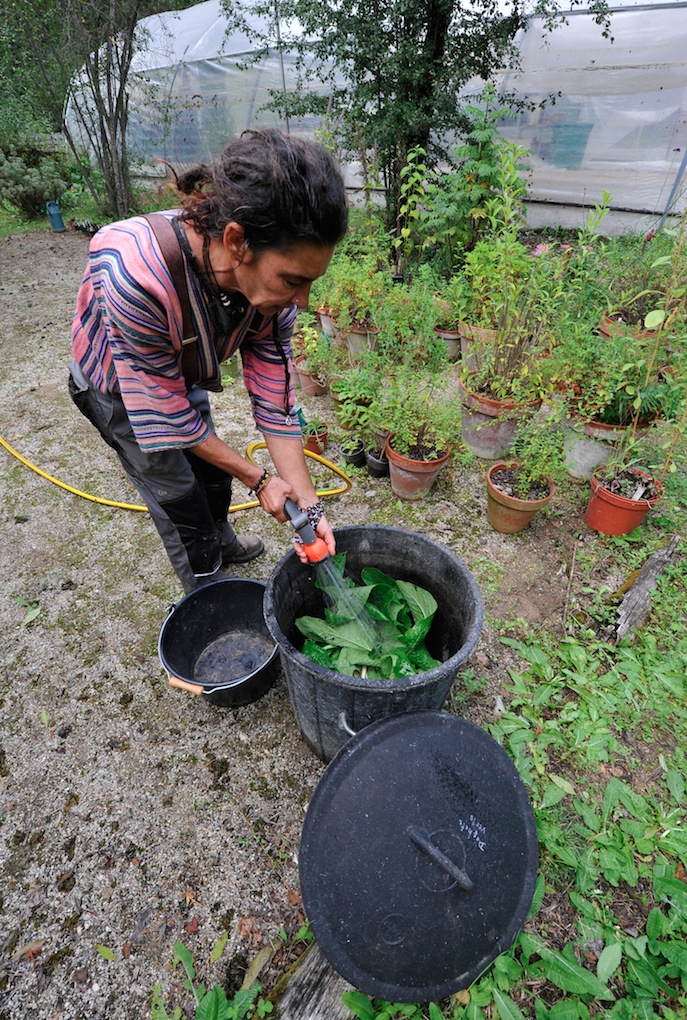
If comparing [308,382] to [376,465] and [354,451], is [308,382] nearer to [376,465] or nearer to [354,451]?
[354,451]

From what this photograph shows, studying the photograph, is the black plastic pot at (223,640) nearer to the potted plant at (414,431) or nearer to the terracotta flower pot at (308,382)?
the potted plant at (414,431)

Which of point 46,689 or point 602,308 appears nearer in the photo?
point 46,689

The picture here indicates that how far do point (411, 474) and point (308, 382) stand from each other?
4.81ft

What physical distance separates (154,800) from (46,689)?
72cm

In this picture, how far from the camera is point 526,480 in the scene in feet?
8.45

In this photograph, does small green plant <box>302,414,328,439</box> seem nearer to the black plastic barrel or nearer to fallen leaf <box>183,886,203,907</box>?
the black plastic barrel

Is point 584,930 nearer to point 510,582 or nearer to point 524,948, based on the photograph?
point 524,948

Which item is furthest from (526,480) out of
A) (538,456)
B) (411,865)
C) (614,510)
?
(411,865)

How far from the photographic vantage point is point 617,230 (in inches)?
254

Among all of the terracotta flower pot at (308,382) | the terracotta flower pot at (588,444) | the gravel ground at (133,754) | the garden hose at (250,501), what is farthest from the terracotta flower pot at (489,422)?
the terracotta flower pot at (308,382)

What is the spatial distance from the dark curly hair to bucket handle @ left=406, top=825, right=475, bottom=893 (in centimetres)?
131

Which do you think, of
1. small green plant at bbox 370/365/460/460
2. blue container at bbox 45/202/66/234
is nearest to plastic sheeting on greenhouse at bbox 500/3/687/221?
small green plant at bbox 370/365/460/460

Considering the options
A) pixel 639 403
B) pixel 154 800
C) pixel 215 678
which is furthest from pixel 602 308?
pixel 154 800

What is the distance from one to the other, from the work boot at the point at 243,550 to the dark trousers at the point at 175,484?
0.22 metres
